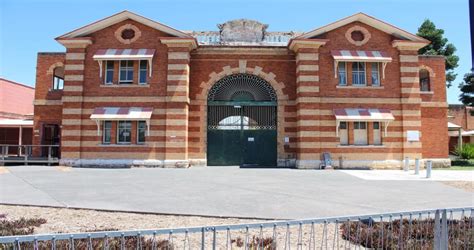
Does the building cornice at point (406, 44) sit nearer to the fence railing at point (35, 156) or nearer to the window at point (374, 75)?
the window at point (374, 75)

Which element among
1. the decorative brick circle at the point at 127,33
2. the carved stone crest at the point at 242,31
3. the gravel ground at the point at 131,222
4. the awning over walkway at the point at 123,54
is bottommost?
the gravel ground at the point at 131,222

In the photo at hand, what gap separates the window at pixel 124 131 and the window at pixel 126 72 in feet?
8.03

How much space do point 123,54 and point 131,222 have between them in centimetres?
1509

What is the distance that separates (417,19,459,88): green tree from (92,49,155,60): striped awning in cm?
2793

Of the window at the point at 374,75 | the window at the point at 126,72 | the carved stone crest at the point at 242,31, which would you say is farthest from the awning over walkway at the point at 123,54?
the window at the point at 374,75

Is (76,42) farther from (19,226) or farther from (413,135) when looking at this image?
(413,135)

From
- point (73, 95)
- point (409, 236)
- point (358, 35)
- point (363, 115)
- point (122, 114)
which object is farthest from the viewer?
point (358, 35)

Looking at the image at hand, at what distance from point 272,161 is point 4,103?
26.8 metres

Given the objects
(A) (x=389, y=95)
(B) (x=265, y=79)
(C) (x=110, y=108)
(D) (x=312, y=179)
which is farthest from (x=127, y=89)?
(A) (x=389, y=95)

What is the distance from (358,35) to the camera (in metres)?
22.0

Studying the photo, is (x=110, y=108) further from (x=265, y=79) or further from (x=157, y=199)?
(x=157, y=199)

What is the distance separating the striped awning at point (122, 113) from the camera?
20672 millimetres

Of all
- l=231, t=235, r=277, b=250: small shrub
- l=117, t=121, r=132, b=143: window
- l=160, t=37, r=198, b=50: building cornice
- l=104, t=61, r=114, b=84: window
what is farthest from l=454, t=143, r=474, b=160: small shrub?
l=231, t=235, r=277, b=250: small shrub

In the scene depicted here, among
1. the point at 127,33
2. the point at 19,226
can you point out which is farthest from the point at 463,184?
the point at 127,33
